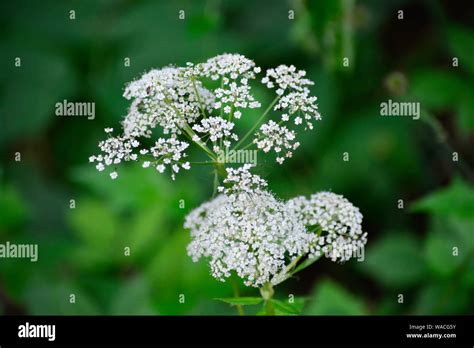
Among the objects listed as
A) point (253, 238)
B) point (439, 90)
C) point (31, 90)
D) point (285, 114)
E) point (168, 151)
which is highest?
point (31, 90)

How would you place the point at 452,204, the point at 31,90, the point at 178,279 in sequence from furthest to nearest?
the point at 31,90 < the point at 178,279 < the point at 452,204

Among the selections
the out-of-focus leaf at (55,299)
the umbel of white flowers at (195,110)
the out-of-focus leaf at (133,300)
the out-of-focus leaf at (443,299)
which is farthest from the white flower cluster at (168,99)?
the out-of-focus leaf at (443,299)

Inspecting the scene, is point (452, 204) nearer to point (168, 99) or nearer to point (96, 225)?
point (168, 99)

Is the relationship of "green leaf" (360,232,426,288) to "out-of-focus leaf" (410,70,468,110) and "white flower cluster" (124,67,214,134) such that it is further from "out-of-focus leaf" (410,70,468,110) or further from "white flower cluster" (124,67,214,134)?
"white flower cluster" (124,67,214,134)

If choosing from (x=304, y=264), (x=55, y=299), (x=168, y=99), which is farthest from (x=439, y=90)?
(x=55, y=299)

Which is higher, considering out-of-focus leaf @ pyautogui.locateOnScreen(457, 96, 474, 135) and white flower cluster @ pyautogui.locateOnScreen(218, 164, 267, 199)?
out-of-focus leaf @ pyautogui.locateOnScreen(457, 96, 474, 135)

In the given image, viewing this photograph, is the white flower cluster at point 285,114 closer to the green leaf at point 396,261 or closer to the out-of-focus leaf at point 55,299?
the out-of-focus leaf at point 55,299

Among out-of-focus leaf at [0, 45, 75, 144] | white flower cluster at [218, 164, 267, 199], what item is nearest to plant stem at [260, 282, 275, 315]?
white flower cluster at [218, 164, 267, 199]

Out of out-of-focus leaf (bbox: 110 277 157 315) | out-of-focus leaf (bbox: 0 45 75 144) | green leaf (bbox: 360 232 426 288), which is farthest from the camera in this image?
out-of-focus leaf (bbox: 0 45 75 144)
